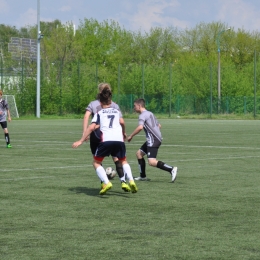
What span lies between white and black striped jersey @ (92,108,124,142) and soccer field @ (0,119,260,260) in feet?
2.85

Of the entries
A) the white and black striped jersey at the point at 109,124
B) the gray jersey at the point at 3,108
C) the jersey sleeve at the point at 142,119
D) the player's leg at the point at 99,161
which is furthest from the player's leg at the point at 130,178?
the gray jersey at the point at 3,108

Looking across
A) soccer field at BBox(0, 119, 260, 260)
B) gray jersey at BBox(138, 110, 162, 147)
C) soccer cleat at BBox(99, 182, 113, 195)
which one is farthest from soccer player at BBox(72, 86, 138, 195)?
gray jersey at BBox(138, 110, 162, 147)

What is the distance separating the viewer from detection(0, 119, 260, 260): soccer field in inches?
285

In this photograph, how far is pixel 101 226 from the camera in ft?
28.1

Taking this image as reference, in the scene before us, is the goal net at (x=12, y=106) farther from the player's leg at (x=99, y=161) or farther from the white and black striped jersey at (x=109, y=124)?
the white and black striped jersey at (x=109, y=124)

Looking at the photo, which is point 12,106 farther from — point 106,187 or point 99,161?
point 106,187

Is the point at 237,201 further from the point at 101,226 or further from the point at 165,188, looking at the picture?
the point at 101,226

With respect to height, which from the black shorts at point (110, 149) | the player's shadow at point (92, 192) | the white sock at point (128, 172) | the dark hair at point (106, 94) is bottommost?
the player's shadow at point (92, 192)

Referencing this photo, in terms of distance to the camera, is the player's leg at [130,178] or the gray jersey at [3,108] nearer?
the player's leg at [130,178]

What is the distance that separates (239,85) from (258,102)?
4.55 meters

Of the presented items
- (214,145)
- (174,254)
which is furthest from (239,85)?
(174,254)

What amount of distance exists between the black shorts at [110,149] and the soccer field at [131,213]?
0.59m

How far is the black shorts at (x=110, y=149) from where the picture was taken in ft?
37.2

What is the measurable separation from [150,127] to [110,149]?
2135mm
